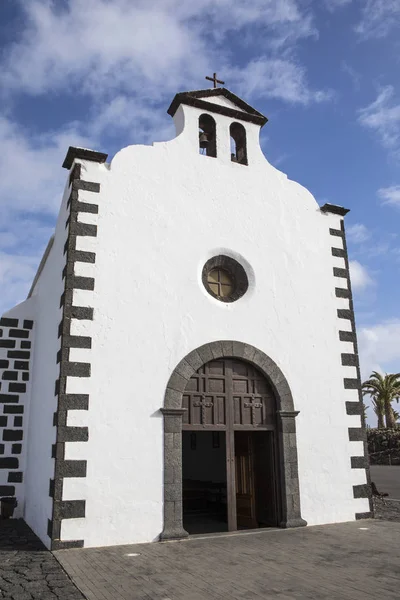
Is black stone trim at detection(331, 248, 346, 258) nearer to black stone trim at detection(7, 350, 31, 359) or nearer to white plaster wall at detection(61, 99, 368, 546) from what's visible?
white plaster wall at detection(61, 99, 368, 546)

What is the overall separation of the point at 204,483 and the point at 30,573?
7571 mm

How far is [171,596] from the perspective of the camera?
4.94 meters

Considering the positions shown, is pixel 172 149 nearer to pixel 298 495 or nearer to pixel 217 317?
pixel 217 317

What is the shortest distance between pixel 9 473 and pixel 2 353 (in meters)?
2.27

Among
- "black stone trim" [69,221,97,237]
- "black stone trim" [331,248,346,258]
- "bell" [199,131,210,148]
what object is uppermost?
"bell" [199,131,210,148]

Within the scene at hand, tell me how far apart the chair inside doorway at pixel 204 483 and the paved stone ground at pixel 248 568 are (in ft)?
6.75

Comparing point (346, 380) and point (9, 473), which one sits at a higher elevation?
point (346, 380)

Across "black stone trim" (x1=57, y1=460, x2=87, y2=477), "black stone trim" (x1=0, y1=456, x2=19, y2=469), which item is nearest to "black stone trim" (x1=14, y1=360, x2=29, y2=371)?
"black stone trim" (x1=0, y1=456, x2=19, y2=469)

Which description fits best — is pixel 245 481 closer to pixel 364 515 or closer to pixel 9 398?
pixel 364 515

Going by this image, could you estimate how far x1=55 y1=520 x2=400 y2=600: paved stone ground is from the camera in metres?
5.05

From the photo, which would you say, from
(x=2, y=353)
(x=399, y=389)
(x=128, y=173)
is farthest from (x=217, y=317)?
(x=399, y=389)

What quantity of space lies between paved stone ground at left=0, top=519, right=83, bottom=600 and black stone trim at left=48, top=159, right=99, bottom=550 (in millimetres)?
439

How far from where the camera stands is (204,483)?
12938 millimetres

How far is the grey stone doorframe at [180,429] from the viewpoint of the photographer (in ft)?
25.3
